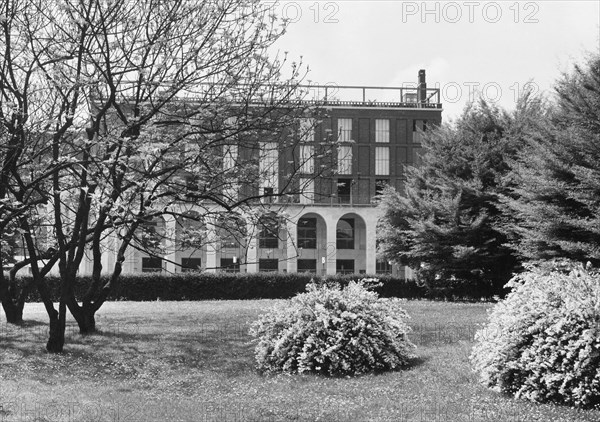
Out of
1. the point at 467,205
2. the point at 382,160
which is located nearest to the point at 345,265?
the point at 382,160

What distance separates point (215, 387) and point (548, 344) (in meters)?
5.05

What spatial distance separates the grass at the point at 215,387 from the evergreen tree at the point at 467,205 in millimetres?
17718

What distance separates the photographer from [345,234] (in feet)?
245

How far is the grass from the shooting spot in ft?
29.7

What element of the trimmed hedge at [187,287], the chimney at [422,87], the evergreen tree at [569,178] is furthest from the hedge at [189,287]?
the chimney at [422,87]

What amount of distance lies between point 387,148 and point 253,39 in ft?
182

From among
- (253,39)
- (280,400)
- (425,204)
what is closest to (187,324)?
(253,39)

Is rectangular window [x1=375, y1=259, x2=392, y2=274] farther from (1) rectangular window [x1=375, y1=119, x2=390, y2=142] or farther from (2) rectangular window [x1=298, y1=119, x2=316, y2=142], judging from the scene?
(2) rectangular window [x1=298, y1=119, x2=316, y2=142]

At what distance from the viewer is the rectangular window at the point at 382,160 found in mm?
70750

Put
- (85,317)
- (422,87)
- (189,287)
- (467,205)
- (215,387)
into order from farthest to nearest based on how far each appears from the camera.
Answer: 1. (422,87)
2. (189,287)
3. (467,205)
4. (85,317)
5. (215,387)

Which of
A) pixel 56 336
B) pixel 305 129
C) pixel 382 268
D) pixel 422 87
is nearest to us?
pixel 56 336

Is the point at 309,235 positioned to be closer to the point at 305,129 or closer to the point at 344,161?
the point at 344,161

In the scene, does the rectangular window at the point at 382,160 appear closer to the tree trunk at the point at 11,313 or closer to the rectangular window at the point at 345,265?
the rectangular window at the point at 345,265

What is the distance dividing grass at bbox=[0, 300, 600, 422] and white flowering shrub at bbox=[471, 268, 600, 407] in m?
0.29
